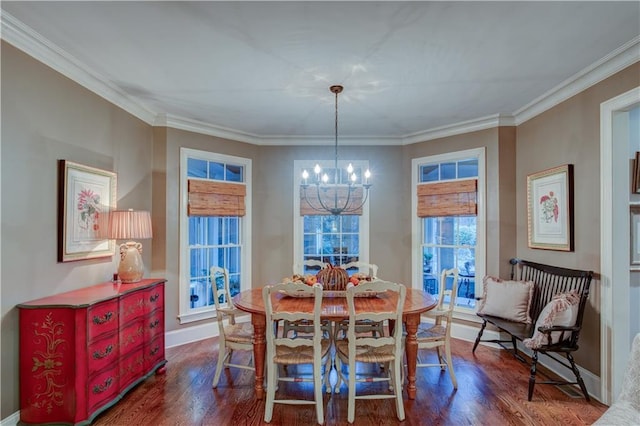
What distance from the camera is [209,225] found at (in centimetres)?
472

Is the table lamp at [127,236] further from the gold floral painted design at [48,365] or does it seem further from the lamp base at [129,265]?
the gold floral painted design at [48,365]

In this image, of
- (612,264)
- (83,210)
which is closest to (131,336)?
(83,210)

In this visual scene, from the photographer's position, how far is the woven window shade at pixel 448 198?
448 centimetres

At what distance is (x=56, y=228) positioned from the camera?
109 inches

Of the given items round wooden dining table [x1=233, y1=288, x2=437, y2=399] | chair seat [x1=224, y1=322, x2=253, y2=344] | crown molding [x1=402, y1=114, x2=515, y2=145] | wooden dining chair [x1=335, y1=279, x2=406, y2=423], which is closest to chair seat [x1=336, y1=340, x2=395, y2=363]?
wooden dining chair [x1=335, y1=279, x2=406, y2=423]

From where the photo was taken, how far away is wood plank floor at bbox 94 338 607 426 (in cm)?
265

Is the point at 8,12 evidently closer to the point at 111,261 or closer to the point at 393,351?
the point at 111,261

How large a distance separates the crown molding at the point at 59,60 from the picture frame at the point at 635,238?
15.9ft

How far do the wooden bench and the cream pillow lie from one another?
65 millimetres

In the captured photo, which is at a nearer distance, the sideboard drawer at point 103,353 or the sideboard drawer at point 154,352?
the sideboard drawer at point 103,353

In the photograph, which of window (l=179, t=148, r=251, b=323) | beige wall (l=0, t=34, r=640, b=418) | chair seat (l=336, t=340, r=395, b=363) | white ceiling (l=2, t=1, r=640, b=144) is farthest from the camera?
window (l=179, t=148, r=251, b=323)

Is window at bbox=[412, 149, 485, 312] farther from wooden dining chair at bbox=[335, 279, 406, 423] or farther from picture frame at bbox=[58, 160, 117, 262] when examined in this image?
picture frame at bbox=[58, 160, 117, 262]

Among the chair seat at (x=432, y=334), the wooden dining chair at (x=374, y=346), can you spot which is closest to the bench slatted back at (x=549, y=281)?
the chair seat at (x=432, y=334)

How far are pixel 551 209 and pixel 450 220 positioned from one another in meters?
1.33
